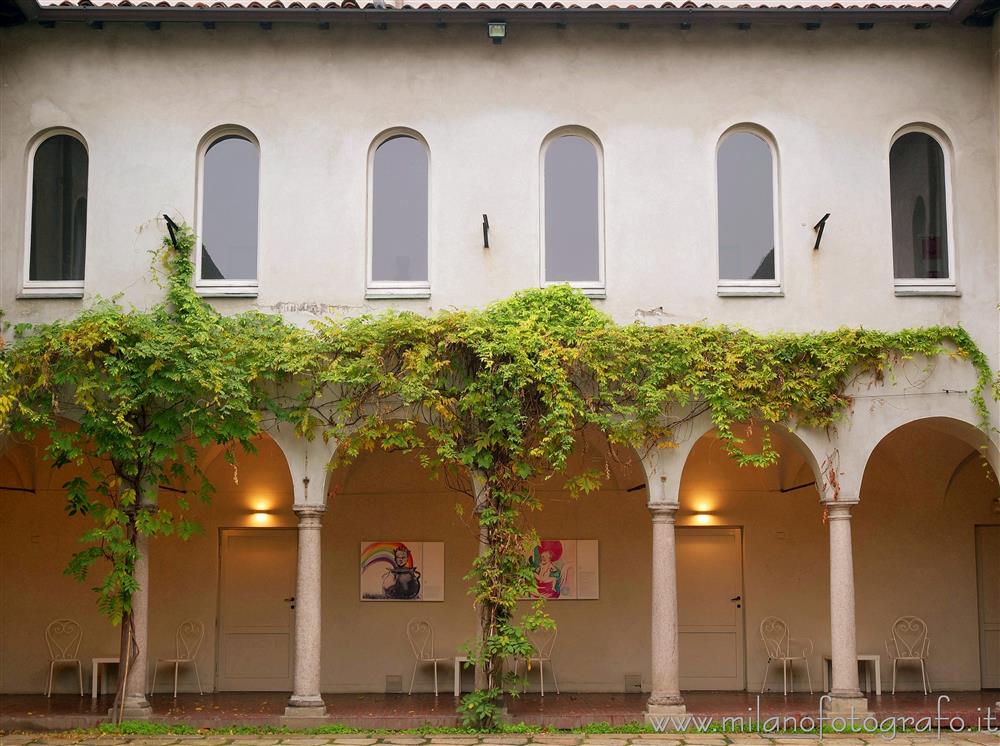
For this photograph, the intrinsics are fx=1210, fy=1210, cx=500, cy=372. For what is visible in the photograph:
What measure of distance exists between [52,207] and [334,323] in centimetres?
377

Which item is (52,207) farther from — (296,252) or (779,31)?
(779,31)

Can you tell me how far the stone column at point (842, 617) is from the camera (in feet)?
43.2

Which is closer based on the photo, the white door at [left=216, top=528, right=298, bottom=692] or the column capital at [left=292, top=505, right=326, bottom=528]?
the column capital at [left=292, top=505, right=326, bottom=528]

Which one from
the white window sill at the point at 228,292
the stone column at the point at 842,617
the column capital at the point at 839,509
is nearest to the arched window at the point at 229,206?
the white window sill at the point at 228,292

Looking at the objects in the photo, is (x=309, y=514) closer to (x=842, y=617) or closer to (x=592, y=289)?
(x=592, y=289)

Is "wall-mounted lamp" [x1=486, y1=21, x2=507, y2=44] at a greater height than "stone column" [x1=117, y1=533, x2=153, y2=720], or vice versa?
"wall-mounted lamp" [x1=486, y1=21, x2=507, y2=44]

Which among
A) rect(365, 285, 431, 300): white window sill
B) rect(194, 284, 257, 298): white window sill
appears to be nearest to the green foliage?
rect(194, 284, 257, 298): white window sill

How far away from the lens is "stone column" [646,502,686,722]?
1315cm

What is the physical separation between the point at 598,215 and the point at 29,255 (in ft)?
21.9

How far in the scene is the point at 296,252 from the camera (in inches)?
548

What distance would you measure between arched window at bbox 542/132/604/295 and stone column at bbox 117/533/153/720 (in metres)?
5.55

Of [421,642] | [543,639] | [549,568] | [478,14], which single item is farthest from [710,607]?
[478,14]

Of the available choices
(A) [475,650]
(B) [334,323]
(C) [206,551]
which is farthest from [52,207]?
(A) [475,650]

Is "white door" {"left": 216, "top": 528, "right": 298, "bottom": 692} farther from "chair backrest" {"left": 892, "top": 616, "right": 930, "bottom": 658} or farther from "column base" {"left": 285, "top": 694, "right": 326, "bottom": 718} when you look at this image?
"chair backrest" {"left": 892, "top": 616, "right": 930, "bottom": 658}
